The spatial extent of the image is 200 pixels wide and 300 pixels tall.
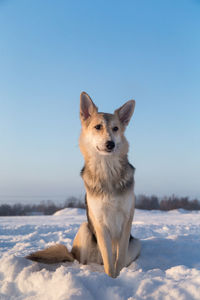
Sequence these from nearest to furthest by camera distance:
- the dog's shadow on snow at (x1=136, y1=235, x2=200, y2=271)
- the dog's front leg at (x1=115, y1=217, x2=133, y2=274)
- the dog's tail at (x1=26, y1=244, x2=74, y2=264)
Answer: the dog's tail at (x1=26, y1=244, x2=74, y2=264)
the dog's front leg at (x1=115, y1=217, x2=133, y2=274)
the dog's shadow on snow at (x1=136, y1=235, x2=200, y2=271)

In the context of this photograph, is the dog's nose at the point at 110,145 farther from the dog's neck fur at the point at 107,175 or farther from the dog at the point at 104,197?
the dog's neck fur at the point at 107,175

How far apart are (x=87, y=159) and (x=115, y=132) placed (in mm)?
599

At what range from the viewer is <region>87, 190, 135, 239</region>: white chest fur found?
11.7 feet

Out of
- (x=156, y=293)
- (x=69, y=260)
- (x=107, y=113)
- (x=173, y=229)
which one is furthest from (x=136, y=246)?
(x=173, y=229)

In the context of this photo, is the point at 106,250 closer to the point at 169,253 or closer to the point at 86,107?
the point at 169,253

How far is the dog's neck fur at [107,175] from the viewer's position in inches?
144

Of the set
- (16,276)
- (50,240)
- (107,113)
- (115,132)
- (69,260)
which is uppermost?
(107,113)

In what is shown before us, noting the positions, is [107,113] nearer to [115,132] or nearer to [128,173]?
[115,132]

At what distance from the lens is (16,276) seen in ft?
7.68

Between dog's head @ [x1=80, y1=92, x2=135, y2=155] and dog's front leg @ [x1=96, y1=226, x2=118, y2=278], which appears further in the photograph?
dog's head @ [x1=80, y1=92, x2=135, y2=155]

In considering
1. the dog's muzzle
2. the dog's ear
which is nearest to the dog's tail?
the dog's muzzle

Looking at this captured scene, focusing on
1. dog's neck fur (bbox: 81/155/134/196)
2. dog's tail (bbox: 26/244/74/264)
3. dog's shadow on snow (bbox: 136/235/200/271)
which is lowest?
dog's shadow on snow (bbox: 136/235/200/271)

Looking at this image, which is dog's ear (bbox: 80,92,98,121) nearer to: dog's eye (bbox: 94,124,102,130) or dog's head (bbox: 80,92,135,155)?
dog's head (bbox: 80,92,135,155)

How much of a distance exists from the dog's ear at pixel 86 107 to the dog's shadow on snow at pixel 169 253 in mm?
2651
